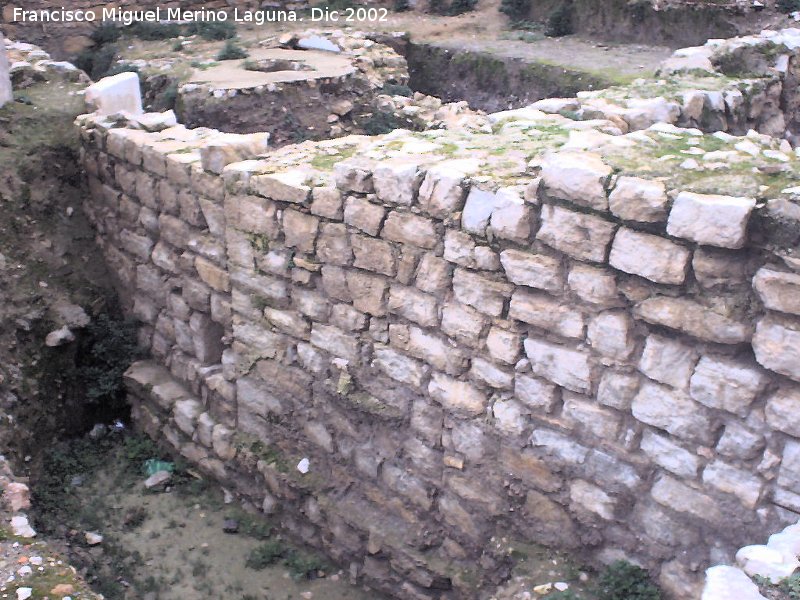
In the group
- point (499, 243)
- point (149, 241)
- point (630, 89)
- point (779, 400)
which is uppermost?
point (630, 89)

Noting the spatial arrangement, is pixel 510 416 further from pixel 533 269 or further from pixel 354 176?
pixel 354 176

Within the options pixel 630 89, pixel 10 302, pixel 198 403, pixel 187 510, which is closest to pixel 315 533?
pixel 187 510

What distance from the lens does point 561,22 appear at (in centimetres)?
1419

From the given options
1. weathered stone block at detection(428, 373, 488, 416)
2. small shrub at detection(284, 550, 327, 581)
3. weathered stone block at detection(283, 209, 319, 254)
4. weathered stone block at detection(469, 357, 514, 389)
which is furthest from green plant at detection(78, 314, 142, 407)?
weathered stone block at detection(469, 357, 514, 389)

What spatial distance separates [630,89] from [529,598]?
370 centimetres

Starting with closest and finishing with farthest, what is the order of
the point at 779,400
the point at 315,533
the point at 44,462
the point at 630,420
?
the point at 779,400 → the point at 630,420 → the point at 315,533 → the point at 44,462

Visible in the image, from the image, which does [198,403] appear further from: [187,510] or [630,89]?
[630,89]

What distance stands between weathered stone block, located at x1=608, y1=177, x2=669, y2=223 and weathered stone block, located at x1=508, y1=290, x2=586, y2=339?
54 centimetres

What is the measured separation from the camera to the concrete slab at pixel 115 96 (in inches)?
281

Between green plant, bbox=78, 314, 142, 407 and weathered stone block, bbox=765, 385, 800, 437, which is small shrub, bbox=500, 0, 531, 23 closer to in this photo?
green plant, bbox=78, 314, 142, 407

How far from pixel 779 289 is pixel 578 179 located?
36.3 inches

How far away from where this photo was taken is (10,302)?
20.1ft

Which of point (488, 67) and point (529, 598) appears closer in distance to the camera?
point (529, 598)

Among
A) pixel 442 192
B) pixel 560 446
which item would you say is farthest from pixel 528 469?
pixel 442 192
